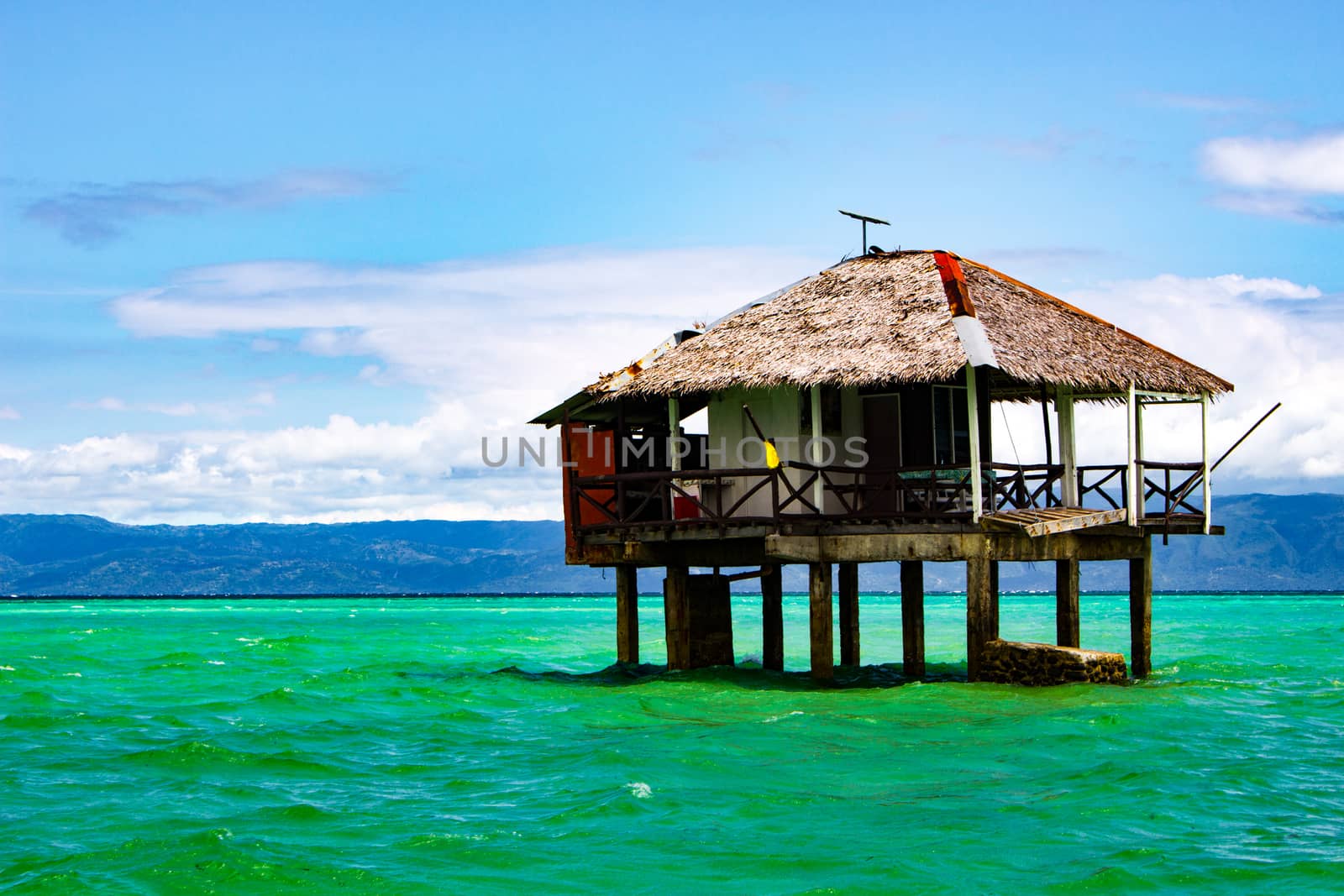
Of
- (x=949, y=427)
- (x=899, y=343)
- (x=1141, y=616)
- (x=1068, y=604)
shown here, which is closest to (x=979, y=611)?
(x=1068, y=604)

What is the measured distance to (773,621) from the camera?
101ft

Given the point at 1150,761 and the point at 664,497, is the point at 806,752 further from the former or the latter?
the point at 664,497

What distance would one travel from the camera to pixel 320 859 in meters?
13.6

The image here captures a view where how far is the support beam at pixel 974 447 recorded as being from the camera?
22.2m

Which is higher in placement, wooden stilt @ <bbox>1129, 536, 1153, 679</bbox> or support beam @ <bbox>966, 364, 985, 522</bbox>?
support beam @ <bbox>966, 364, 985, 522</bbox>

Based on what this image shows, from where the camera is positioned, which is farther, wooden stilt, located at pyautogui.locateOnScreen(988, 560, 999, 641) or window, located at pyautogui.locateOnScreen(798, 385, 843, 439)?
window, located at pyautogui.locateOnScreen(798, 385, 843, 439)

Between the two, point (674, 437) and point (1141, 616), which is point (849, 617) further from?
point (674, 437)

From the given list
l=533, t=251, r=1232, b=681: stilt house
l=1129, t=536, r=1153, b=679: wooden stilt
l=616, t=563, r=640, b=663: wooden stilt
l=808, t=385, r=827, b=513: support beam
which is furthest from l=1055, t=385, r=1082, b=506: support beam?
l=616, t=563, r=640, b=663: wooden stilt

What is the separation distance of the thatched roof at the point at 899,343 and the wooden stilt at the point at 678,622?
352 cm

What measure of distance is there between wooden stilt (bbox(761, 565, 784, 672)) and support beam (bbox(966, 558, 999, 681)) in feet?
21.3

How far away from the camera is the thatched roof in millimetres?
22781

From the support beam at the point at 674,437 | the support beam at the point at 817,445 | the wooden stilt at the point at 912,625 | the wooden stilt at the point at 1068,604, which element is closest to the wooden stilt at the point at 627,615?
the support beam at the point at 674,437

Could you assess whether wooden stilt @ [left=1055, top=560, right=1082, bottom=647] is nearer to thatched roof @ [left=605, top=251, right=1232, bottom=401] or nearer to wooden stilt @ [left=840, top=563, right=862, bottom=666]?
thatched roof @ [left=605, top=251, right=1232, bottom=401]

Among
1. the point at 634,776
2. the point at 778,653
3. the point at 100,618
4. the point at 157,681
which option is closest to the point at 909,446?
the point at 778,653
